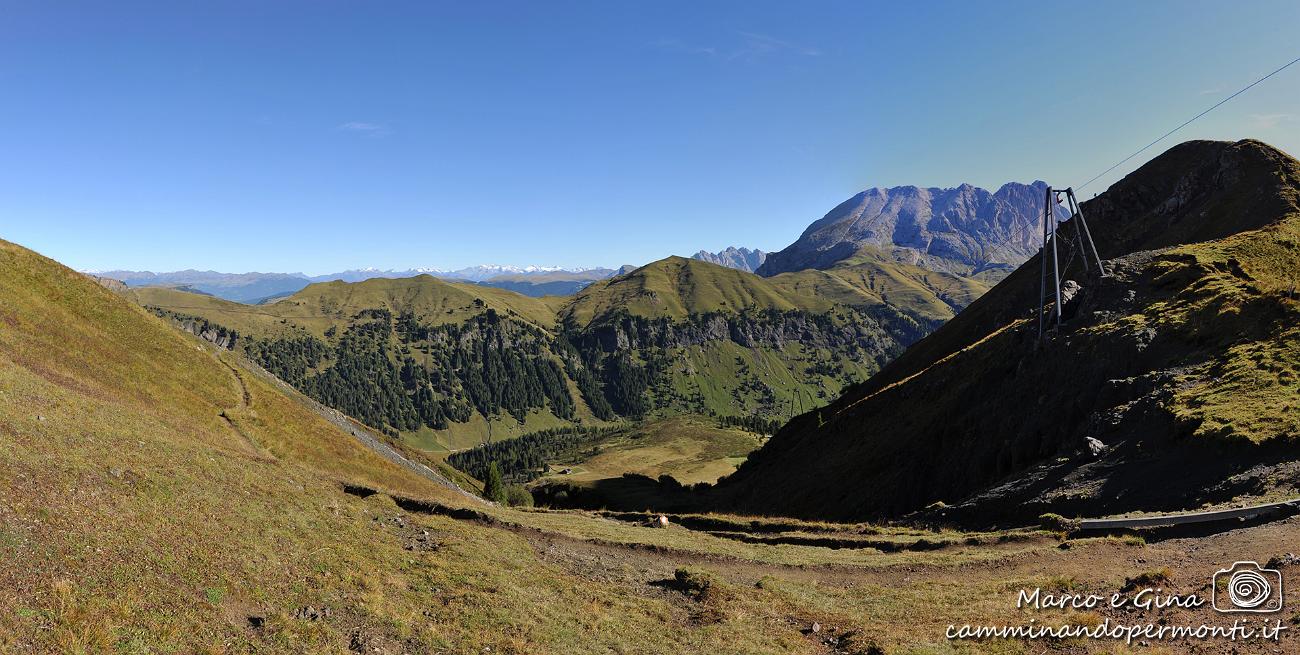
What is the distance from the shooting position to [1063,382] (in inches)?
1967

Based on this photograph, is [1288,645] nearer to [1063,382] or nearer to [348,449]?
[1063,382]

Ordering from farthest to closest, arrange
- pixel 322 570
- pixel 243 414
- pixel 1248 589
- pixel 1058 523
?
pixel 243 414 < pixel 1058 523 < pixel 322 570 < pixel 1248 589

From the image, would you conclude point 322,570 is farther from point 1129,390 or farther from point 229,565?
point 1129,390

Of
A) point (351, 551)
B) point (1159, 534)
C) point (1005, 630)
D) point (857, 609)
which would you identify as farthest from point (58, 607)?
point (1159, 534)

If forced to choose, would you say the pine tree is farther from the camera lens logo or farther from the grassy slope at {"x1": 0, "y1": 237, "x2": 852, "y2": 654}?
the camera lens logo

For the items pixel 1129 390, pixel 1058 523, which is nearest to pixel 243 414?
pixel 1058 523

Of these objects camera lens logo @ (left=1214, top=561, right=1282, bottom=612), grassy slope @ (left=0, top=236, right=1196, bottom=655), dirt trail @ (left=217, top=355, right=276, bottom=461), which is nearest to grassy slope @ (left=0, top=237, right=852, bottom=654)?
grassy slope @ (left=0, top=236, right=1196, bottom=655)

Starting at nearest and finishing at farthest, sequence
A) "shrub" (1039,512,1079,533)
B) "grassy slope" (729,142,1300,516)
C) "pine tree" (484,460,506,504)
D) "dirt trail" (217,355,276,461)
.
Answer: "shrub" (1039,512,1079,533) < "grassy slope" (729,142,1300,516) < "dirt trail" (217,355,276,461) < "pine tree" (484,460,506,504)

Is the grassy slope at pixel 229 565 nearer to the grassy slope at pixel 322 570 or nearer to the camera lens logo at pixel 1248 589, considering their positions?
the grassy slope at pixel 322 570

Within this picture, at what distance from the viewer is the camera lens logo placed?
59.8 ft

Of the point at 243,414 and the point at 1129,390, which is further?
the point at 243,414

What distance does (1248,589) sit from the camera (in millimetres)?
19250

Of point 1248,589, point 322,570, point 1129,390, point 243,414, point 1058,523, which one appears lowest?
point 1058,523

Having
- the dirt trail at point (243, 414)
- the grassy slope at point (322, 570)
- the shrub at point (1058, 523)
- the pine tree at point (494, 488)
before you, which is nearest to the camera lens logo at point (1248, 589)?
the grassy slope at point (322, 570)
